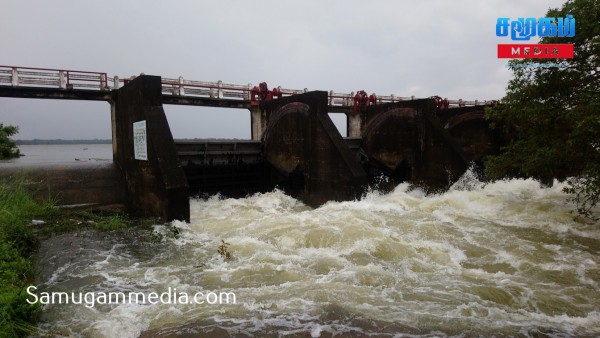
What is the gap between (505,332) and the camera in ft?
13.2

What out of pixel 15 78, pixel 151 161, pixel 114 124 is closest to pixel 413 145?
pixel 151 161

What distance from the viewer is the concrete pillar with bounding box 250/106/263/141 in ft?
55.9

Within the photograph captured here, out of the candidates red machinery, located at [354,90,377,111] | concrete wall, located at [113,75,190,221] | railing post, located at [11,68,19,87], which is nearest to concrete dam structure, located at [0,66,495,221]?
concrete wall, located at [113,75,190,221]

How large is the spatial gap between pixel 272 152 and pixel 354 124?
23.8 feet

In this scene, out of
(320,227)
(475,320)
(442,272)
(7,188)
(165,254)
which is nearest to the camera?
(475,320)

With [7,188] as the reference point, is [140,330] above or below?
below

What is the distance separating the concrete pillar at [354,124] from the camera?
66.4 ft

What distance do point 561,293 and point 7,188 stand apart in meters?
12.2

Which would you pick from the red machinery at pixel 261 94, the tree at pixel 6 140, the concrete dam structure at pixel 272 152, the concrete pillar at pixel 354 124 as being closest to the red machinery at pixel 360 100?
the concrete pillar at pixel 354 124

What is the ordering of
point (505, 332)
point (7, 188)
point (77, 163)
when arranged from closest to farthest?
1. point (505, 332)
2. point (7, 188)
3. point (77, 163)

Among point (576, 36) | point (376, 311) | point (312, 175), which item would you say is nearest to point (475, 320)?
point (376, 311)

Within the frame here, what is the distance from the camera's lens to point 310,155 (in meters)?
13.0

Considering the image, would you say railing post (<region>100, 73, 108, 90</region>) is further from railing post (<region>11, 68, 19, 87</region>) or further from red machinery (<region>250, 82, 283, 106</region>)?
red machinery (<region>250, 82, 283, 106</region>)

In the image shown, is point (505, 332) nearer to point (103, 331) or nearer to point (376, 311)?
point (376, 311)
